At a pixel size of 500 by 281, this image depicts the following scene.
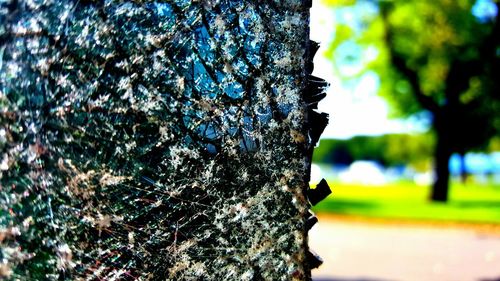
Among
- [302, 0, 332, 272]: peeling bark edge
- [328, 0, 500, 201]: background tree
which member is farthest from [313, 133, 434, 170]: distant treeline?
[302, 0, 332, 272]: peeling bark edge

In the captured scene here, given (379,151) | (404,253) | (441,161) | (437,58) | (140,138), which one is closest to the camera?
(140,138)

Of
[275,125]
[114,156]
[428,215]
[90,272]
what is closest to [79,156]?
[114,156]

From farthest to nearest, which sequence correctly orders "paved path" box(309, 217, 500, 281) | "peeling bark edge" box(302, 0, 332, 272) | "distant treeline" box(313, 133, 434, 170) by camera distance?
"distant treeline" box(313, 133, 434, 170), "paved path" box(309, 217, 500, 281), "peeling bark edge" box(302, 0, 332, 272)

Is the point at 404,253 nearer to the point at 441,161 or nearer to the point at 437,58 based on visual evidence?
the point at 437,58

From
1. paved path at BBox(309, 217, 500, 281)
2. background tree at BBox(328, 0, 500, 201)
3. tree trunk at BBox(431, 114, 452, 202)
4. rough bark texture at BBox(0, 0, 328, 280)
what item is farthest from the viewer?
tree trunk at BBox(431, 114, 452, 202)

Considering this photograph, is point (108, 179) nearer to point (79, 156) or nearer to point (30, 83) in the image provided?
point (79, 156)

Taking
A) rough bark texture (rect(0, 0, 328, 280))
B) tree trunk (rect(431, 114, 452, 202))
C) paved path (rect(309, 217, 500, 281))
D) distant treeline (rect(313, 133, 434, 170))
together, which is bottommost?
rough bark texture (rect(0, 0, 328, 280))

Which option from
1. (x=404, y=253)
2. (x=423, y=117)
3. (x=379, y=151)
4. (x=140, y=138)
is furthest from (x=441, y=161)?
(x=379, y=151)

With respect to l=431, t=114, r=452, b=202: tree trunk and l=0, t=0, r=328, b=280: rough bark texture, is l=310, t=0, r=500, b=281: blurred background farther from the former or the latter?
l=0, t=0, r=328, b=280: rough bark texture
